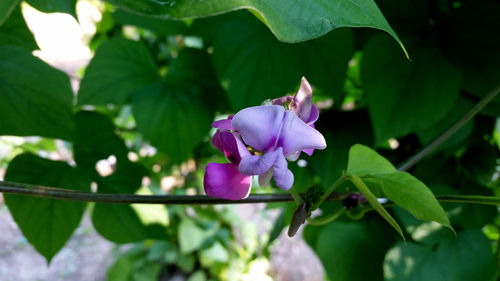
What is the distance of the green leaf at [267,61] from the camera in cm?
44

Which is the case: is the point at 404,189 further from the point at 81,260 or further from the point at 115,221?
the point at 81,260

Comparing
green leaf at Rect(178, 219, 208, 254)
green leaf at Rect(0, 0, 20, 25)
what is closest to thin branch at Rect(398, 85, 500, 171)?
green leaf at Rect(0, 0, 20, 25)

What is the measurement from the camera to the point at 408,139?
59cm

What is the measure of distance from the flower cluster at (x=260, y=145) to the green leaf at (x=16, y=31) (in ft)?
0.85

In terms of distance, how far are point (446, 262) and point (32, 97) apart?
1.43ft

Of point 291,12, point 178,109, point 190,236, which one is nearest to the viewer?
point 291,12

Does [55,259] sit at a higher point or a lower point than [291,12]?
lower

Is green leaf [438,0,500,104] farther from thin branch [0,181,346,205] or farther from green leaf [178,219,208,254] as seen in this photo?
green leaf [178,219,208,254]

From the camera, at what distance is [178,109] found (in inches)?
21.7

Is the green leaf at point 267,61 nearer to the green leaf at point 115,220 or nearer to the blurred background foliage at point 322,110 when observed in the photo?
the blurred background foliage at point 322,110

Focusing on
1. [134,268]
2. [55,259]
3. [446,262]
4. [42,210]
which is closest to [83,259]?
[55,259]

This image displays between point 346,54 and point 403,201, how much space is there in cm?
25

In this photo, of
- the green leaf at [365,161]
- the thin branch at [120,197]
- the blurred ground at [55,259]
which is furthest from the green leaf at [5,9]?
the blurred ground at [55,259]

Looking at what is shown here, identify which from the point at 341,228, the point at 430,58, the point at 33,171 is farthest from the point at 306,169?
the point at 33,171
